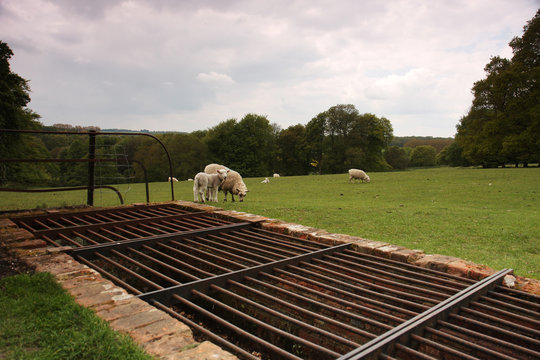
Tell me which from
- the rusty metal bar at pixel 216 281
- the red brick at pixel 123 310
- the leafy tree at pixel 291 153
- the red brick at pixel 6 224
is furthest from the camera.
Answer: the leafy tree at pixel 291 153

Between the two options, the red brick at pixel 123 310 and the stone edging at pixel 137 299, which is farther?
the red brick at pixel 123 310

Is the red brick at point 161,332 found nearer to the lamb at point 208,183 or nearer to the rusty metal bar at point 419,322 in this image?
the rusty metal bar at point 419,322

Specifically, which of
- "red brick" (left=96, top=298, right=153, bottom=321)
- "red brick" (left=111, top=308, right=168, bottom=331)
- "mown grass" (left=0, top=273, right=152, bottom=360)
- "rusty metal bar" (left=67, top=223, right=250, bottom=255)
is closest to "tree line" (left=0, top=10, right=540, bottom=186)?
"rusty metal bar" (left=67, top=223, right=250, bottom=255)

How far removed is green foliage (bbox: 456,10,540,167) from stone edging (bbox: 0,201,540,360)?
27642 mm

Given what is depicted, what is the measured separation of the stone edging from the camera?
1972mm

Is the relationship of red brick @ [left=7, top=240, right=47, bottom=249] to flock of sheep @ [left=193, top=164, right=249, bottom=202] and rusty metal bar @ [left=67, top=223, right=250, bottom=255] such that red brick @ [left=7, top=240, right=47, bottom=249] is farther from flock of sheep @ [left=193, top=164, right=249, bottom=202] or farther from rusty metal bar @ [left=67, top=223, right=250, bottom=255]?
flock of sheep @ [left=193, top=164, right=249, bottom=202]

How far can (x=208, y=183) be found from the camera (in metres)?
13.3

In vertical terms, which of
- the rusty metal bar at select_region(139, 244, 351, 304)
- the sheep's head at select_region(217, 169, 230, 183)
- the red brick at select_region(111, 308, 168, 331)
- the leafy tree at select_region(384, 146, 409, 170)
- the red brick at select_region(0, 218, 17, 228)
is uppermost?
the leafy tree at select_region(384, 146, 409, 170)

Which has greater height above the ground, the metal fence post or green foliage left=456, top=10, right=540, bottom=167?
green foliage left=456, top=10, right=540, bottom=167

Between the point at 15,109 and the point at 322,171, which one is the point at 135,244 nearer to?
the point at 15,109

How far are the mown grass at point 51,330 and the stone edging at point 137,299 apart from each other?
8 centimetres

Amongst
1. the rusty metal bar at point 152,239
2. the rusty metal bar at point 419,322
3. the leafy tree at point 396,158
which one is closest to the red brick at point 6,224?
the rusty metal bar at point 152,239

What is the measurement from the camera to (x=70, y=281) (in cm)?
302

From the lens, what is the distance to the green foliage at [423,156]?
3553 inches
